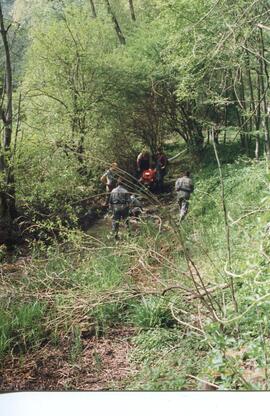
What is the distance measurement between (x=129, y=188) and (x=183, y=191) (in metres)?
0.23

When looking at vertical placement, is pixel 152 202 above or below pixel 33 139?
below

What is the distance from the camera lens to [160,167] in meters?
2.32

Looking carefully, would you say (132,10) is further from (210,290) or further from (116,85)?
(210,290)

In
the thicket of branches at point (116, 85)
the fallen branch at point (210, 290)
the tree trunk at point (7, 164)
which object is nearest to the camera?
the fallen branch at point (210, 290)

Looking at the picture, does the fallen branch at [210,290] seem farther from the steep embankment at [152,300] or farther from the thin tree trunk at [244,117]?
the thin tree trunk at [244,117]

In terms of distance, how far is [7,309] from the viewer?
89.9 inches

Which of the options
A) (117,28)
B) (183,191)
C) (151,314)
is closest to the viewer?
(151,314)

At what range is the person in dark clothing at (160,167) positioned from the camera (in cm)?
231

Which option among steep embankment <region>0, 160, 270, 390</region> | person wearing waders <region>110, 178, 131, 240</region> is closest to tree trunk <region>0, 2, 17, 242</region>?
steep embankment <region>0, 160, 270, 390</region>

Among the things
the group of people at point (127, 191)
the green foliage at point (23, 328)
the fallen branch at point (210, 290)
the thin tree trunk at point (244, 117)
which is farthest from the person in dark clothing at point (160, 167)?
the green foliage at point (23, 328)

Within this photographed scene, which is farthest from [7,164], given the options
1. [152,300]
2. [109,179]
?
[152,300]

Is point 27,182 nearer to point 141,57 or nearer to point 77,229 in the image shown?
point 77,229

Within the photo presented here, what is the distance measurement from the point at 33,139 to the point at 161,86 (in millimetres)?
607
